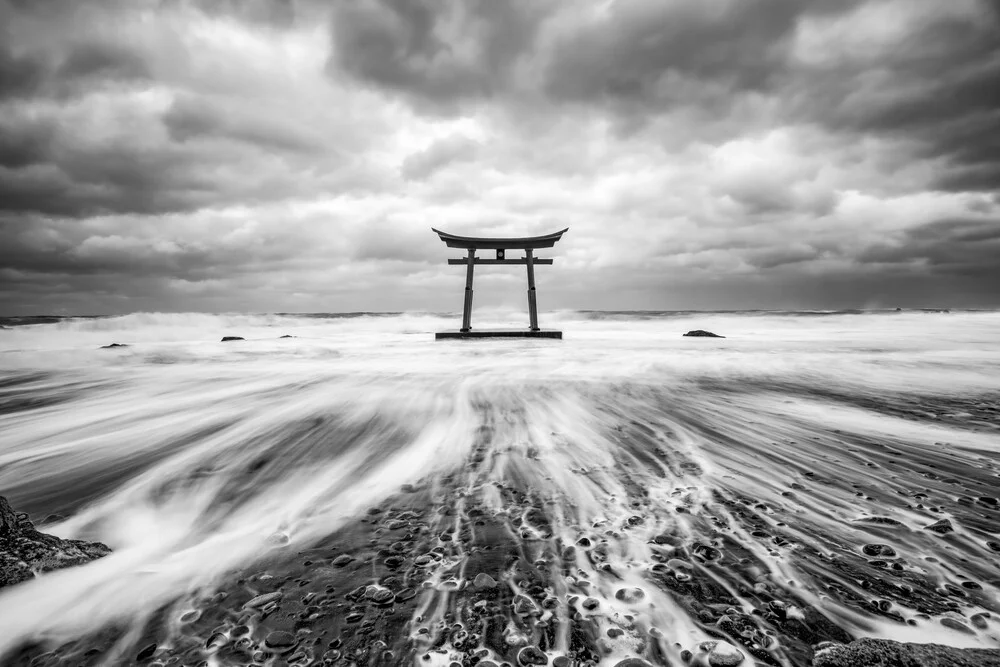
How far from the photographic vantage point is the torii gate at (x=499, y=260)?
1393cm

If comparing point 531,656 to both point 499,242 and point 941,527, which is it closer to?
point 941,527

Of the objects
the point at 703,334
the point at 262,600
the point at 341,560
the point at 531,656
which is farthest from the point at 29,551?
the point at 703,334

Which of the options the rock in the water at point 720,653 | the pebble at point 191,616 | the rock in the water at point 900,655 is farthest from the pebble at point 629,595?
the pebble at point 191,616

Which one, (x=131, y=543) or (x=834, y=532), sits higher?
(x=834, y=532)

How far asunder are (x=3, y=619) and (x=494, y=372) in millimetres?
5172

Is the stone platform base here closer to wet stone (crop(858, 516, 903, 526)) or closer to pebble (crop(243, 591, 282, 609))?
wet stone (crop(858, 516, 903, 526))

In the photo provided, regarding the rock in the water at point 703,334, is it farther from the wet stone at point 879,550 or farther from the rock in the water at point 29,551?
the rock in the water at point 29,551

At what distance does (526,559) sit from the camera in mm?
1633

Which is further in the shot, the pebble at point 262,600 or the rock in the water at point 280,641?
the pebble at point 262,600

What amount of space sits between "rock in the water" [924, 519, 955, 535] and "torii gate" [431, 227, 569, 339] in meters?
11.9

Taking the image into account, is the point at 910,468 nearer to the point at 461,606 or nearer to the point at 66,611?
the point at 461,606

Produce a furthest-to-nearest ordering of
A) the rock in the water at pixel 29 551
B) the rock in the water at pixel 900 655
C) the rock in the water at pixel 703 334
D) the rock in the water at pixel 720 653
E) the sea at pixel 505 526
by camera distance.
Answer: the rock in the water at pixel 703 334, the rock in the water at pixel 29 551, the sea at pixel 505 526, the rock in the water at pixel 720 653, the rock in the water at pixel 900 655

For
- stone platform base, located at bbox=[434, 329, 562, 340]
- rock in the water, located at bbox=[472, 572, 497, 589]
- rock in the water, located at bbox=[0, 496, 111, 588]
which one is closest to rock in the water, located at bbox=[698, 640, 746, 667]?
rock in the water, located at bbox=[472, 572, 497, 589]

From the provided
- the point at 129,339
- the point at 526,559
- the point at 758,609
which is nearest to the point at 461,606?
the point at 526,559
